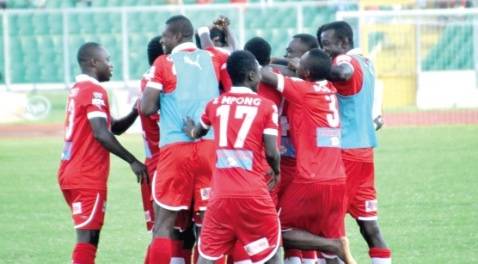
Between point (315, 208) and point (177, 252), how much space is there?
1.40 meters

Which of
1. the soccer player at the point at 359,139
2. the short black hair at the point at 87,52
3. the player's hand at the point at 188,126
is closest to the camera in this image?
the player's hand at the point at 188,126

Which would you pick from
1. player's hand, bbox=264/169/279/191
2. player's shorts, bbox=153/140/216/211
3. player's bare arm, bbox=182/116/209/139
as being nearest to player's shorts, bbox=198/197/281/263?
player's hand, bbox=264/169/279/191

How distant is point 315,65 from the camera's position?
912 cm

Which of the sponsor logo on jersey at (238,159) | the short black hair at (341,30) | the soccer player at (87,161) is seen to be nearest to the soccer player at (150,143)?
the soccer player at (87,161)

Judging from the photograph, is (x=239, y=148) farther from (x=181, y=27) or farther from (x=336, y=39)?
(x=336, y=39)

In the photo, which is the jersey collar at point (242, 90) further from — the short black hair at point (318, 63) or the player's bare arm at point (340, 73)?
the player's bare arm at point (340, 73)

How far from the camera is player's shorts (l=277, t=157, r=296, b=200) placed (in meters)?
9.57

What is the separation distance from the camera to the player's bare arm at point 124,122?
10.0m

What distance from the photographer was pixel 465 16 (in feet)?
95.9

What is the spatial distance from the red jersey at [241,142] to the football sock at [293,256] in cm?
147

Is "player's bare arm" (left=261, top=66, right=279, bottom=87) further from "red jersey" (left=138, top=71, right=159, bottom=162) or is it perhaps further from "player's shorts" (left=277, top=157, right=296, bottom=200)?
"red jersey" (left=138, top=71, right=159, bottom=162)

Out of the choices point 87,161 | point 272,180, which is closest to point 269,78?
point 272,180

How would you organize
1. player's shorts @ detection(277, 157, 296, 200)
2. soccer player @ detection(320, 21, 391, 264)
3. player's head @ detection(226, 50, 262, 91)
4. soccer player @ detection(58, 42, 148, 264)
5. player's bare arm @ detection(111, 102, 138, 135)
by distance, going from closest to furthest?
player's head @ detection(226, 50, 262, 91)
soccer player @ detection(58, 42, 148, 264)
player's shorts @ detection(277, 157, 296, 200)
soccer player @ detection(320, 21, 391, 264)
player's bare arm @ detection(111, 102, 138, 135)

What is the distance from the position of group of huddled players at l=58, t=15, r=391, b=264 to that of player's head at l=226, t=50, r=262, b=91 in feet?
0.04
